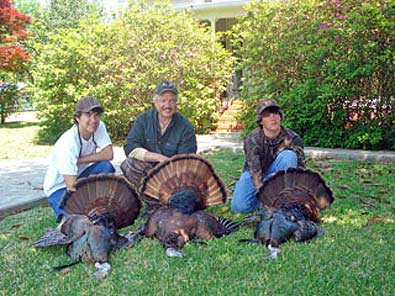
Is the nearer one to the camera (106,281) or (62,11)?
(106,281)

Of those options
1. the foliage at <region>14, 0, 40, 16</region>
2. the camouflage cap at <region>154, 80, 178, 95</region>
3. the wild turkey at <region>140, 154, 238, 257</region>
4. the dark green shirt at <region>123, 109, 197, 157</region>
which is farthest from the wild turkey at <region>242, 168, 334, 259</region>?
the foliage at <region>14, 0, 40, 16</region>

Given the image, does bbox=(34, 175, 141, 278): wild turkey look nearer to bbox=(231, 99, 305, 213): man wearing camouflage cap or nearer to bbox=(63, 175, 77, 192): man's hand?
bbox=(63, 175, 77, 192): man's hand

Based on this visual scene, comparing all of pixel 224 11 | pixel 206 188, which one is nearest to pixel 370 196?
pixel 206 188

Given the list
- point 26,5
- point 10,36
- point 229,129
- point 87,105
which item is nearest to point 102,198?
point 87,105

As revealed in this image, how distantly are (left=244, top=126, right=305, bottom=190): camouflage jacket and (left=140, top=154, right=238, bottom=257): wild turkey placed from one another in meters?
0.53

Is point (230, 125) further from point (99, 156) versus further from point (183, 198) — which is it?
point (183, 198)

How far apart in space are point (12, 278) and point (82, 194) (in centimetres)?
74

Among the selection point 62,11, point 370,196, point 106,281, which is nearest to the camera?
point 106,281

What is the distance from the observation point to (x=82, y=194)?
11.5ft

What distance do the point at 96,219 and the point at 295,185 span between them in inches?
60.9

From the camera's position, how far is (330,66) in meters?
8.02

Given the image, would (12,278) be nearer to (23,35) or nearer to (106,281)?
(106,281)

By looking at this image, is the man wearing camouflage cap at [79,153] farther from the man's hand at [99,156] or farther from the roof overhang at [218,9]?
the roof overhang at [218,9]

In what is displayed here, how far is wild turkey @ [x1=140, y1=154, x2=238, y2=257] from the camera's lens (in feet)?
11.8
